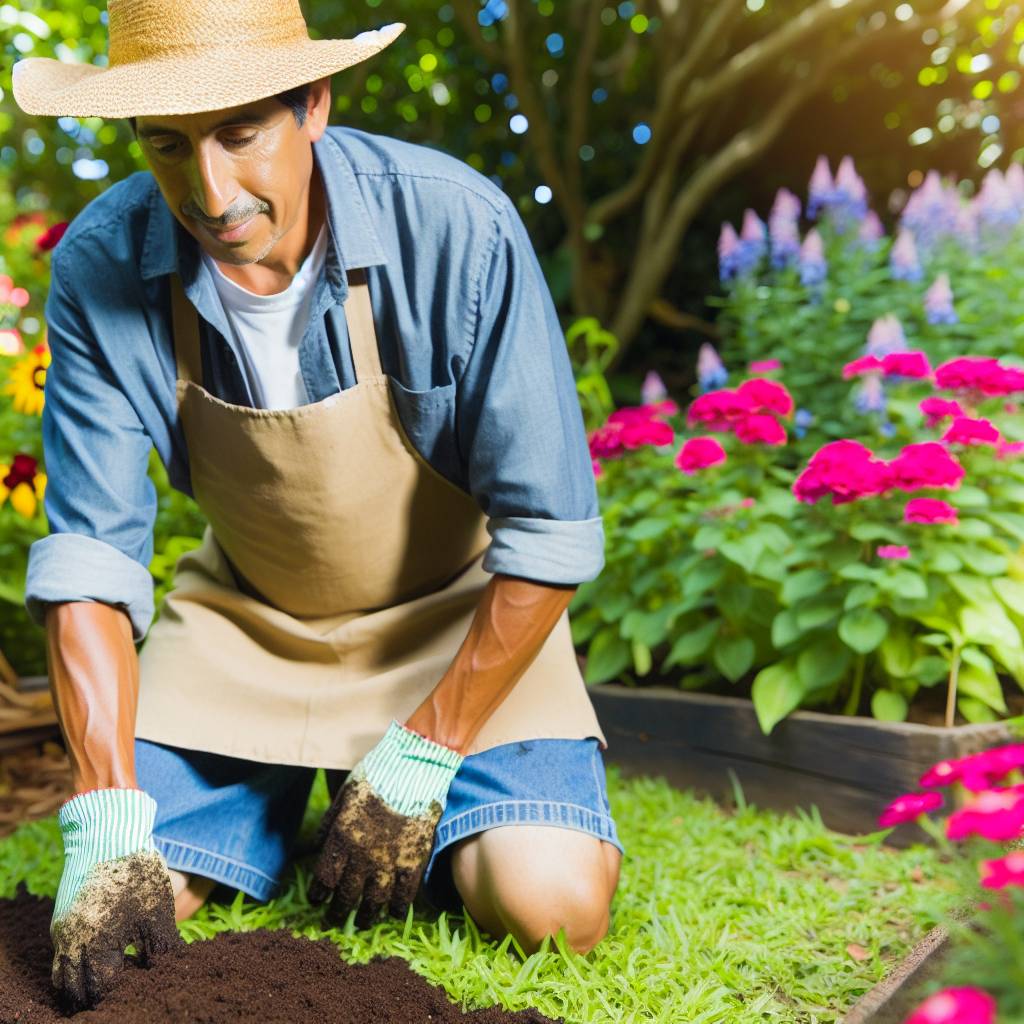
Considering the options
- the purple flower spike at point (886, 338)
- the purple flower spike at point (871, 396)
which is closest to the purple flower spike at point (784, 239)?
the purple flower spike at point (886, 338)

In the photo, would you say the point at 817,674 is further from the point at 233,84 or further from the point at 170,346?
the point at 233,84

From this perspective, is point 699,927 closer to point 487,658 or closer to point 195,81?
point 487,658

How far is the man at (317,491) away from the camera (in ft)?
5.64

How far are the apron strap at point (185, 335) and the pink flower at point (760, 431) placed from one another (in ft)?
3.95

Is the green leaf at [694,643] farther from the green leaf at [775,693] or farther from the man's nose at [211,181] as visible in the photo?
the man's nose at [211,181]

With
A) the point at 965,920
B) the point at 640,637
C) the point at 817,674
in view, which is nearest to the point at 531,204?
the point at 640,637

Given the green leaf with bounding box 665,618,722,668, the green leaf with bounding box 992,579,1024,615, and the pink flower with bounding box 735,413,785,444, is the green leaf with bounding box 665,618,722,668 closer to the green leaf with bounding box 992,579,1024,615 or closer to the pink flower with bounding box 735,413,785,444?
the pink flower with bounding box 735,413,785,444

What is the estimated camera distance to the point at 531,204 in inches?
194

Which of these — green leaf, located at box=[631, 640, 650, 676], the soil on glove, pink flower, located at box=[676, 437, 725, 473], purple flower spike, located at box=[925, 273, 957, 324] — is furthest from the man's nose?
purple flower spike, located at box=[925, 273, 957, 324]

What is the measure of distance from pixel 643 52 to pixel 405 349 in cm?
366

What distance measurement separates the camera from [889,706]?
2.35m

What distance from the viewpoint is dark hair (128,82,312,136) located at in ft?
5.69

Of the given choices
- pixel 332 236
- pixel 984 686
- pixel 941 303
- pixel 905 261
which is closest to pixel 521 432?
pixel 332 236

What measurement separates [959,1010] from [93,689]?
4.52 ft
